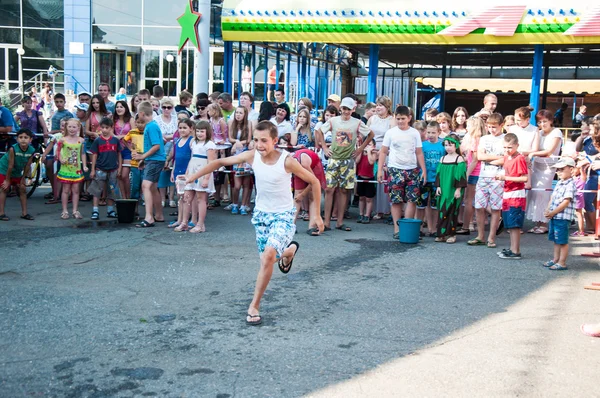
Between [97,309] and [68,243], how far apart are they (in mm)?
3274

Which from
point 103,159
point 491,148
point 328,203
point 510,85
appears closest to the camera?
point 491,148

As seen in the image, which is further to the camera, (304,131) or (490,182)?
(304,131)

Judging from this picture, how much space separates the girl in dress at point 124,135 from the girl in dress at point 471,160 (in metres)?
5.13

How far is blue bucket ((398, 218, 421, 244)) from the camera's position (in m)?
10.0

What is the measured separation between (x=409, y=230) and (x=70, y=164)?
5.16 meters

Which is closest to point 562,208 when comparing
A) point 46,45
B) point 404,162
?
point 404,162

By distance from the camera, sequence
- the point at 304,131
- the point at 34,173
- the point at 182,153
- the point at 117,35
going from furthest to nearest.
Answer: the point at 117,35 < the point at 34,173 < the point at 304,131 < the point at 182,153

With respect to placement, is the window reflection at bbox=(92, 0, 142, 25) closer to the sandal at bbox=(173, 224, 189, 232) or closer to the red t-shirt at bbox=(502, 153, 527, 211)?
the sandal at bbox=(173, 224, 189, 232)

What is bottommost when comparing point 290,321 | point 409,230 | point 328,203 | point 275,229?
point 290,321

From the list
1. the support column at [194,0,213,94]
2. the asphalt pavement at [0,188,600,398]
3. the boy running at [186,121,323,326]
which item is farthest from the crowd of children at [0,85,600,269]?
the boy running at [186,121,323,326]

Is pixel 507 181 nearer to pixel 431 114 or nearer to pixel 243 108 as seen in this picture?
pixel 431 114

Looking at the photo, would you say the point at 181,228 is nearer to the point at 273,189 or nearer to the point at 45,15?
the point at 273,189

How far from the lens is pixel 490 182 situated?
10.0m

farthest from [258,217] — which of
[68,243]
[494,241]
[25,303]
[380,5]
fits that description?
[380,5]
